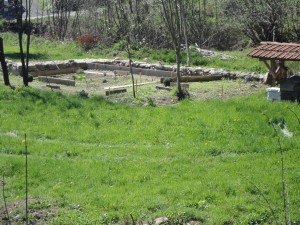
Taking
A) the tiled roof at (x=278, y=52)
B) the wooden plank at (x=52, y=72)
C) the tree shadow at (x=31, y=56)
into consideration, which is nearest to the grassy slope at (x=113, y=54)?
the tree shadow at (x=31, y=56)

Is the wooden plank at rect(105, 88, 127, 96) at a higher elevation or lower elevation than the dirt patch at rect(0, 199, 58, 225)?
higher

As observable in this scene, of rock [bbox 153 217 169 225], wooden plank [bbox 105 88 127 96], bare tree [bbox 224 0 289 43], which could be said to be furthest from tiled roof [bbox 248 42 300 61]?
rock [bbox 153 217 169 225]

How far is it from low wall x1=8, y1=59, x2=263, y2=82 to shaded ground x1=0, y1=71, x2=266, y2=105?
39 cm

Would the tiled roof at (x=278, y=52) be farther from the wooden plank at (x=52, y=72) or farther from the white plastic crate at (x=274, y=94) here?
the wooden plank at (x=52, y=72)

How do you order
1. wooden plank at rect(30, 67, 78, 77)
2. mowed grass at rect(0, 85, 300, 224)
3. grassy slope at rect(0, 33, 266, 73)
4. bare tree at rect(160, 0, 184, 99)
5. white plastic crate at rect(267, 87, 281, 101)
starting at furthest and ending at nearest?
wooden plank at rect(30, 67, 78, 77) → grassy slope at rect(0, 33, 266, 73) → bare tree at rect(160, 0, 184, 99) → white plastic crate at rect(267, 87, 281, 101) → mowed grass at rect(0, 85, 300, 224)

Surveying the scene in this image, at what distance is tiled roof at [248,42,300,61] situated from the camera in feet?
50.3

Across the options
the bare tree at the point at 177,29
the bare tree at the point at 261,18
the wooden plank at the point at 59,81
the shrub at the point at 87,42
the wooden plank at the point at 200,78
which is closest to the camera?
the bare tree at the point at 177,29

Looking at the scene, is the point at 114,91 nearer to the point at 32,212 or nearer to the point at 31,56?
the point at 31,56

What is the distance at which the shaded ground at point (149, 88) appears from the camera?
17.0m

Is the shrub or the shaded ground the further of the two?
the shrub

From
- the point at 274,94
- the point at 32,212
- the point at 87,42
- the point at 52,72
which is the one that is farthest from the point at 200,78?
the point at 32,212

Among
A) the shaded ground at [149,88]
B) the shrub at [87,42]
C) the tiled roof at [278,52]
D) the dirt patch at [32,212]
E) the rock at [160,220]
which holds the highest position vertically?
the tiled roof at [278,52]

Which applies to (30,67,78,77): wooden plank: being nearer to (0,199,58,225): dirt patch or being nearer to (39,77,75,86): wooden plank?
(39,77,75,86): wooden plank

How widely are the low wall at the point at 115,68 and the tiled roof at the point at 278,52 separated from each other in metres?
3.26
